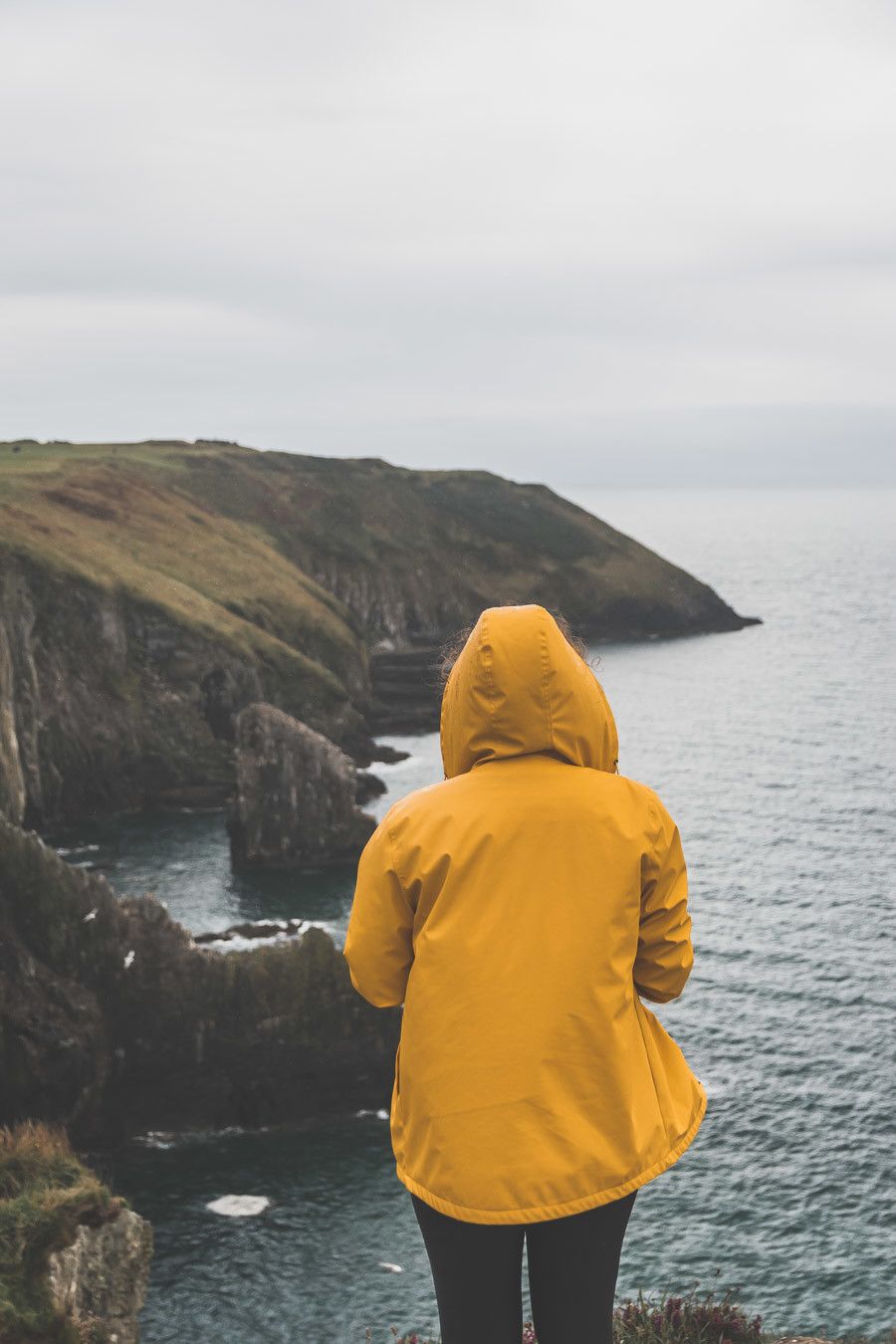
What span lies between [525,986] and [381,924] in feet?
2.32

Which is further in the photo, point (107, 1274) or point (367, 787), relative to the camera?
point (367, 787)

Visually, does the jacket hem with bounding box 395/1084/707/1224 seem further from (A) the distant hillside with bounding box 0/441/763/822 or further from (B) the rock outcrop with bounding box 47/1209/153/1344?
(A) the distant hillside with bounding box 0/441/763/822

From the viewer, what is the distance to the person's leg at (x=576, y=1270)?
18.9 feet

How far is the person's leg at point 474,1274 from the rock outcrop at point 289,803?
2323 inches

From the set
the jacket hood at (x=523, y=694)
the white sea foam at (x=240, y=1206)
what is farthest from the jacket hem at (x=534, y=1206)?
the white sea foam at (x=240, y=1206)

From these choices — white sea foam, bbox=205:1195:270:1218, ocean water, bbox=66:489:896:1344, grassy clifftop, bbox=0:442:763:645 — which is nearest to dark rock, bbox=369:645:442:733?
grassy clifftop, bbox=0:442:763:645

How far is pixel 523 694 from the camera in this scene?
19.6ft

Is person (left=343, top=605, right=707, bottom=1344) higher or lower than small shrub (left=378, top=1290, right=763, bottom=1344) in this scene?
higher

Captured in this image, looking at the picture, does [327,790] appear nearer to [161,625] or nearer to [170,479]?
[161,625]

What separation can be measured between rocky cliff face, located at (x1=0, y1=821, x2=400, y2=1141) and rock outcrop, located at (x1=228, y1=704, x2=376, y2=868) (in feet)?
84.4

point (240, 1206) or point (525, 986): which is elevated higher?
point (525, 986)

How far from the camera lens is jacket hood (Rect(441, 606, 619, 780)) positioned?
593 cm

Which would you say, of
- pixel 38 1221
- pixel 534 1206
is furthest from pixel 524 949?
pixel 38 1221

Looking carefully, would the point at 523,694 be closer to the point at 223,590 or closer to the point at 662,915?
the point at 662,915
